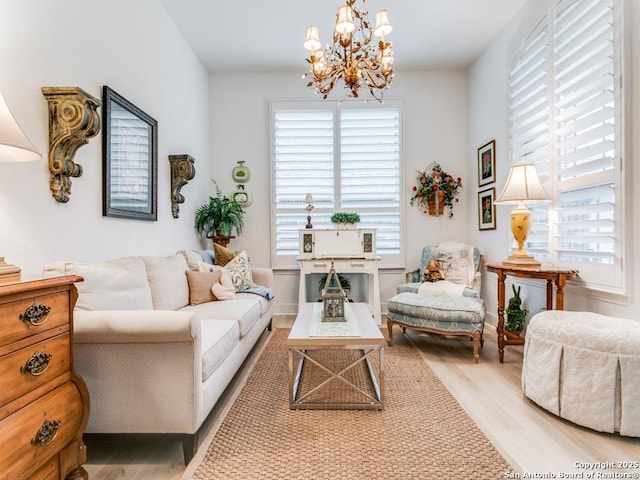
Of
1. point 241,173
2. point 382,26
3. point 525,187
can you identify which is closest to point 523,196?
point 525,187

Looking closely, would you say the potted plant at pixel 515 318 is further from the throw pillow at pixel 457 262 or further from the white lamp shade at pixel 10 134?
the white lamp shade at pixel 10 134

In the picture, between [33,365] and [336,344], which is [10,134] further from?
[336,344]

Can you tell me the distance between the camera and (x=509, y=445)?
1832 mm

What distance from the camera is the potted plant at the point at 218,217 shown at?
437 cm

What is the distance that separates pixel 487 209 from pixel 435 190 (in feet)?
2.41

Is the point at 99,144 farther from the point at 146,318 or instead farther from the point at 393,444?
the point at 393,444

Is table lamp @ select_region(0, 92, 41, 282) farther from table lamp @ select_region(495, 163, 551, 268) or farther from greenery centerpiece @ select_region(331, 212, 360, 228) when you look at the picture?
greenery centerpiece @ select_region(331, 212, 360, 228)

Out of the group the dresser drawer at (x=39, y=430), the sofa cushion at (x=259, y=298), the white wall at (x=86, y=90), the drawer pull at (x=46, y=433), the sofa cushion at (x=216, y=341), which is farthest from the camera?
the sofa cushion at (x=259, y=298)

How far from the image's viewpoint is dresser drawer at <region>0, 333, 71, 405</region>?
3.71ft

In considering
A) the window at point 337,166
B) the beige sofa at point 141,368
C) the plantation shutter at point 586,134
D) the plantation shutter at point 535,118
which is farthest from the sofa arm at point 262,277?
the plantation shutter at point 586,134

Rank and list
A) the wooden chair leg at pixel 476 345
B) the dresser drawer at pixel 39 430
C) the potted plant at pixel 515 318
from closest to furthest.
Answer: the dresser drawer at pixel 39 430 → the wooden chair leg at pixel 476 345 → the potted plant at pixel 515 318

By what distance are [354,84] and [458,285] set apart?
2.27m

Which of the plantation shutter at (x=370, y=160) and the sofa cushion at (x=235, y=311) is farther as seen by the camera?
the plantation shutter at (x=370, y=160)

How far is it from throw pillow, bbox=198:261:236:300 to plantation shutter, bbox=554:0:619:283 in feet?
8.83
